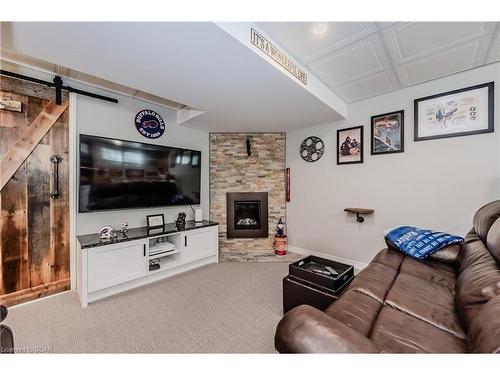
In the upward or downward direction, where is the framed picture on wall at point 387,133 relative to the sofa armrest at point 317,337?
upward

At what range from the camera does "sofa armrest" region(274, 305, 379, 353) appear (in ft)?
2.29

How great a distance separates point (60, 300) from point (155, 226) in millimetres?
1146

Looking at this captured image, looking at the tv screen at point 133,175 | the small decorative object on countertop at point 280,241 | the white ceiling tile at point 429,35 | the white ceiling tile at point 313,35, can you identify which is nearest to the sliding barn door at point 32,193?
the tv screen at point 133,175

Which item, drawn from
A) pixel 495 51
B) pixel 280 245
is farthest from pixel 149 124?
pixel 495 51

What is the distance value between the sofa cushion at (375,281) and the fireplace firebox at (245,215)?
2.21m

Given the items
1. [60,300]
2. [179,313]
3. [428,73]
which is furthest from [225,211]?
[428,73]

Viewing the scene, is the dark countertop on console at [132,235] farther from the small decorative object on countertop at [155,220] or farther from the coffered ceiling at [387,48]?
the coffered ceiling at [387,48]

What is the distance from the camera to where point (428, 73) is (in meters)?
2.23

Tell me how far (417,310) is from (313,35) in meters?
2.02

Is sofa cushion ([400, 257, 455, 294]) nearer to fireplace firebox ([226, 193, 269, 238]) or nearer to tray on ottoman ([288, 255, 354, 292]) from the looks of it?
tray on ottoman ([288, 255, 354, 292])

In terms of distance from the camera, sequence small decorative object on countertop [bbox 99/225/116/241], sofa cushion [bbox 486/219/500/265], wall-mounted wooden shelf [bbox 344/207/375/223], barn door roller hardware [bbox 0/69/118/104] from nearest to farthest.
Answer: sofa cushion [bbox 486/219/500/265] → barn door roller hardware [bbox 0/69/118/104] → small decorative object on countertop [bbox 99/225/116/241] → wall-mounted wooden shelf [bbox 344/207/375/223]

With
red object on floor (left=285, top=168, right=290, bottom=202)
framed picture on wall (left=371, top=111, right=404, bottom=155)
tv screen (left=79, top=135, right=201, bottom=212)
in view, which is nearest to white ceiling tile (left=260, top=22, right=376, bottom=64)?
framed picture on wall (left=371, top=111, right=404, bottom=155)

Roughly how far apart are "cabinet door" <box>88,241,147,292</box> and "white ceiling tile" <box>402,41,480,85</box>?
137 inches

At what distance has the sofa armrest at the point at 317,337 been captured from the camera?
0.70 meters
